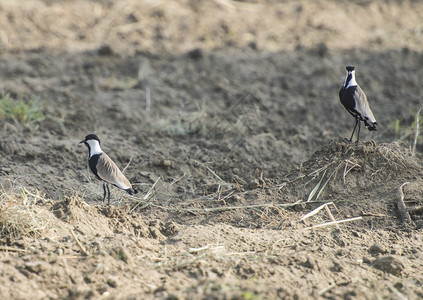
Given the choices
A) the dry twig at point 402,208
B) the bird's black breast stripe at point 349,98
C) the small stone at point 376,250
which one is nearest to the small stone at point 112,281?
the small stone at point 376,250

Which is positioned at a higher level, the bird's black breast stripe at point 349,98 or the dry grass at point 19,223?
the bird's black breast stripe at point 349,98

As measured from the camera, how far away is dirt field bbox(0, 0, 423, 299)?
3.86 metres

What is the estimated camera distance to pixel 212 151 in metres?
6.63

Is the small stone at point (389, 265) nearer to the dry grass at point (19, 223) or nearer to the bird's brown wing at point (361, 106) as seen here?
the bird's brown wing at point (361, 106)

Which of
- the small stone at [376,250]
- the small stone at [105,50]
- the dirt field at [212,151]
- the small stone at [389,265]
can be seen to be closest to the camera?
the dirt field at [212,151]

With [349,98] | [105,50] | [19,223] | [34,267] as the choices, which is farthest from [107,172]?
[105,50]

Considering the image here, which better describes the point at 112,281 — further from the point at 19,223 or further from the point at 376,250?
the point at 376,250

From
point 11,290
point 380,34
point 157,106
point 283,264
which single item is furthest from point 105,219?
point 380,34

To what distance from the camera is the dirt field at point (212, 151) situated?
3855mm

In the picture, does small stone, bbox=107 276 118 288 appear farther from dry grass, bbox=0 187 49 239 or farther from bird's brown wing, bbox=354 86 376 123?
bird's brown wing, bbox=354 86 376 123

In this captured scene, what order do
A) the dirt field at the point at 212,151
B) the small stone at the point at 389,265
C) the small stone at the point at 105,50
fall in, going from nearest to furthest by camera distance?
the dirt field at the point at 212,151, the small stone at the point at 389,265, the small stone at the point at 105,50

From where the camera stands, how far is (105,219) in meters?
4.59

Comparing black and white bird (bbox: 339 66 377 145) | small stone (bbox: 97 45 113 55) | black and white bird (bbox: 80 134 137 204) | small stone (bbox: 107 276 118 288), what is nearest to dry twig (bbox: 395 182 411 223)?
→ black and white bird (bbox: 339 66 377 145)

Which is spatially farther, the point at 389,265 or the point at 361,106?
the point at 361,106
